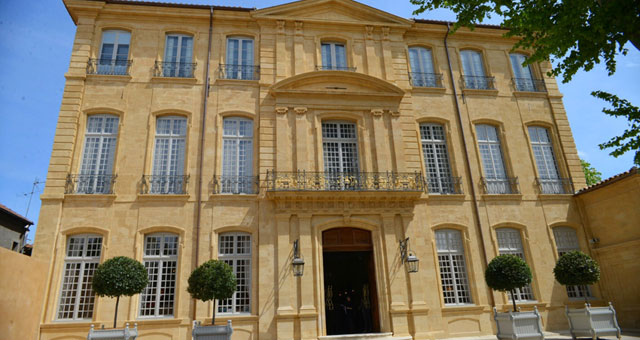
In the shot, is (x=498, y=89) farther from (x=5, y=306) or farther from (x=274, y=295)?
(x=5, y=306)

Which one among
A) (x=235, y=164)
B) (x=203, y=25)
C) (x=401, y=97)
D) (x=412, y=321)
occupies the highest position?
(x=203, y=25)

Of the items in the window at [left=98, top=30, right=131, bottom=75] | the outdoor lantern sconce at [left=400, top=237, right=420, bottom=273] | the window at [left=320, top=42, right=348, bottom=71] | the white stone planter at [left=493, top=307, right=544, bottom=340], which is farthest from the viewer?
the window at [left=320, top=42, right=348, bottom=71]

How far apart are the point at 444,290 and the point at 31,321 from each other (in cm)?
1193

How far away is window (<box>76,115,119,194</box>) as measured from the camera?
1284 cm

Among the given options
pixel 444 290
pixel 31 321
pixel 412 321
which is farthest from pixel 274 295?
pixel 31 321

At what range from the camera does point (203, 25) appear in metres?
15.4

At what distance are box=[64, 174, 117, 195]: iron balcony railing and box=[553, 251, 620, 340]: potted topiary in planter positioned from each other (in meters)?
13.8

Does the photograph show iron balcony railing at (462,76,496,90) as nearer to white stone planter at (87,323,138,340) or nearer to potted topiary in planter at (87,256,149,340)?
potted topiary in planter at (87,256,149,340)

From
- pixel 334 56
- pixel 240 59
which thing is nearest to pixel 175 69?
pixel 240 59

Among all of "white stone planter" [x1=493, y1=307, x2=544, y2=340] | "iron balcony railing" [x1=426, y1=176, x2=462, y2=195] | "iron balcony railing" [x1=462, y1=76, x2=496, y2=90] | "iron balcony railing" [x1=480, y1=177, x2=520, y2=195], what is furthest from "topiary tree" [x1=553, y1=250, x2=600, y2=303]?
"iron balcony railing" [x1=462, y1=76, x2=496, y2=90]

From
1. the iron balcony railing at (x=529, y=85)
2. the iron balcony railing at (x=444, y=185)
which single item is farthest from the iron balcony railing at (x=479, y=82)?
the iron balcony railing at (x=444, y=185)

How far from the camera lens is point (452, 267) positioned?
13.6 m

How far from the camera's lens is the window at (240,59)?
49.0 feet

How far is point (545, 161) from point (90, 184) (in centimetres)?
1618
